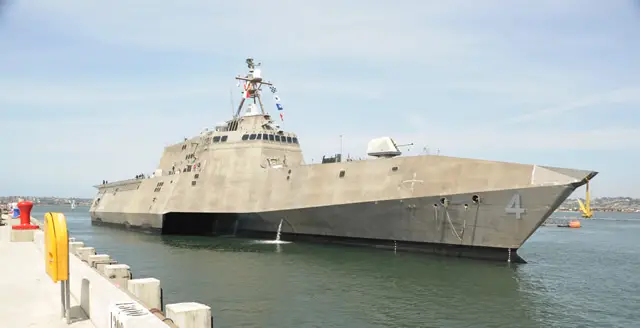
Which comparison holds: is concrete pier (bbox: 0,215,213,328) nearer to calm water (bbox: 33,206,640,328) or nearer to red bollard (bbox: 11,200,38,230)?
calm water (bbox: 33,206,640,328)

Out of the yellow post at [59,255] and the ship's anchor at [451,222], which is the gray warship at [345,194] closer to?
the ship's anchor at [451,222]

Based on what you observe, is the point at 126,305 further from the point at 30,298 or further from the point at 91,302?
the point at 30,298

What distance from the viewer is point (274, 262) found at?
1884 cm

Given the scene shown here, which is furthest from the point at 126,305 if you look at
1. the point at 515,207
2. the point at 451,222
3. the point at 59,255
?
the point at 451,222

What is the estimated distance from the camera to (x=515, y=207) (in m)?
17.8

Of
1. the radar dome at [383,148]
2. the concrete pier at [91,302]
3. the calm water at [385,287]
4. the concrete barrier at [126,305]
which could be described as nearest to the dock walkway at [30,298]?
the concrete pier at [91,302]

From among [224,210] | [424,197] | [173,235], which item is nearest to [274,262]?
[424,197]

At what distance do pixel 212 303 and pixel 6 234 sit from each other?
432 inches

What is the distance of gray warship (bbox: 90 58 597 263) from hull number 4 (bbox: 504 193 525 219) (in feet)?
0.11

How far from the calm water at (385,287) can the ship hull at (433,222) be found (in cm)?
70

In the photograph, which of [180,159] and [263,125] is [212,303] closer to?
[263,125]

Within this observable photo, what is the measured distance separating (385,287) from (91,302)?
30.4 feet

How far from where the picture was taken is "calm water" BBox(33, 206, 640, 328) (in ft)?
36.2

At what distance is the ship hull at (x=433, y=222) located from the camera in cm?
1767
